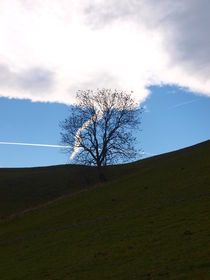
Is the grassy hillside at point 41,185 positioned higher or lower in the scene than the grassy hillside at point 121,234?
higher

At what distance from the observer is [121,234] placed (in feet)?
Answer: 90.8

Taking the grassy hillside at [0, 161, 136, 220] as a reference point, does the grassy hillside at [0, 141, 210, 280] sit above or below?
below

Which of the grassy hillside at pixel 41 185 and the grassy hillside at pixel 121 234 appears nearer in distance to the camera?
the grassy hillside at pixel 121 234

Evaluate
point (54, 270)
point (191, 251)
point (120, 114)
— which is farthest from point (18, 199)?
point (191, 251)

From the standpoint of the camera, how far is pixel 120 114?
7494 centimetres

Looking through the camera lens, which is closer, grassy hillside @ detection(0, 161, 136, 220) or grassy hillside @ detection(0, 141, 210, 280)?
grassy hillside @ detection(0, 141, 210, 280)

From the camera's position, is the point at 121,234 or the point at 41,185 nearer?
the point at 121,234

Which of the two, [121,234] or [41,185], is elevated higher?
[41,185]

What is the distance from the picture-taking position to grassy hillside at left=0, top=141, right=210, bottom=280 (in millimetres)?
18992

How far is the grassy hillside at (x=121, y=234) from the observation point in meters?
19.0

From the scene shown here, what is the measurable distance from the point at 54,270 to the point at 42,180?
186ft

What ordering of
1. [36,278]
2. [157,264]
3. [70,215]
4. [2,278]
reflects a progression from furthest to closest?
1. [70,215]
2. [2,278]
3. [36,278]
4. [157,264]

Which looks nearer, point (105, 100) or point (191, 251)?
point (191, 251)

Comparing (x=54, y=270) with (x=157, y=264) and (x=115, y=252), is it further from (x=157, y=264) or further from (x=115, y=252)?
(x=157, y=264)
